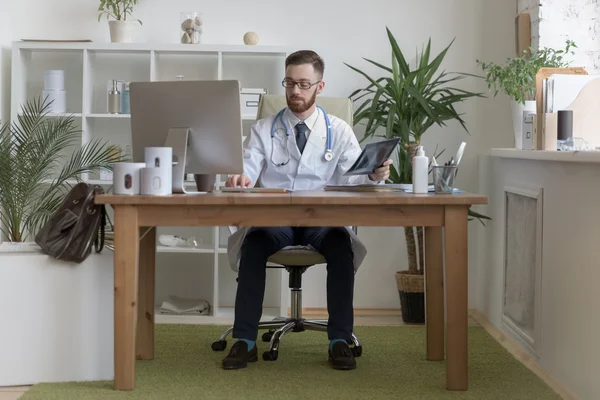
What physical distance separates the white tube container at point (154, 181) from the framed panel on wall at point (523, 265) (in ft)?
4.98

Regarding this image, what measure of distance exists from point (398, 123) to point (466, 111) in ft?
1.83

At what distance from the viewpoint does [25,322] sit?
10.2 feet

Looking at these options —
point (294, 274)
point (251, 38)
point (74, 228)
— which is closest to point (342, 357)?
point (294, 274)

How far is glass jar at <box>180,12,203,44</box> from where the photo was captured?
466cm

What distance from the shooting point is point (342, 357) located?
11.0 feet

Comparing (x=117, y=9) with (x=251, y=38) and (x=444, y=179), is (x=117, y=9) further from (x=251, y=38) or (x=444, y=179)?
(x=444, y=179)

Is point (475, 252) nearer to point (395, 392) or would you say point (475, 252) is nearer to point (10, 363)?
point (395, 392)

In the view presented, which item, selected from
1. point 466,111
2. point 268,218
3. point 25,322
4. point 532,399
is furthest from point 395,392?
point 466,111

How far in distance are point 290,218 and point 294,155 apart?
82 cm

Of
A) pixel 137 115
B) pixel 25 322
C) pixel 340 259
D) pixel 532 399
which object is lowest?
pixel 532 399

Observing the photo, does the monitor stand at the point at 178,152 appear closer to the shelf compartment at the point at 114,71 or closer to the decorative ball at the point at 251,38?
the decorative ball at the point at 251,38

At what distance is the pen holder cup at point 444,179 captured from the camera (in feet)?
9.94

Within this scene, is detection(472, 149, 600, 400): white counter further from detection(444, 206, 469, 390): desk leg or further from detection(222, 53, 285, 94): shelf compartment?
detection(222, 53, 285, 94): shelf compartment

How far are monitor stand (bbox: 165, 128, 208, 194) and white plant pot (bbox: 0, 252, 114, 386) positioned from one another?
446mm
